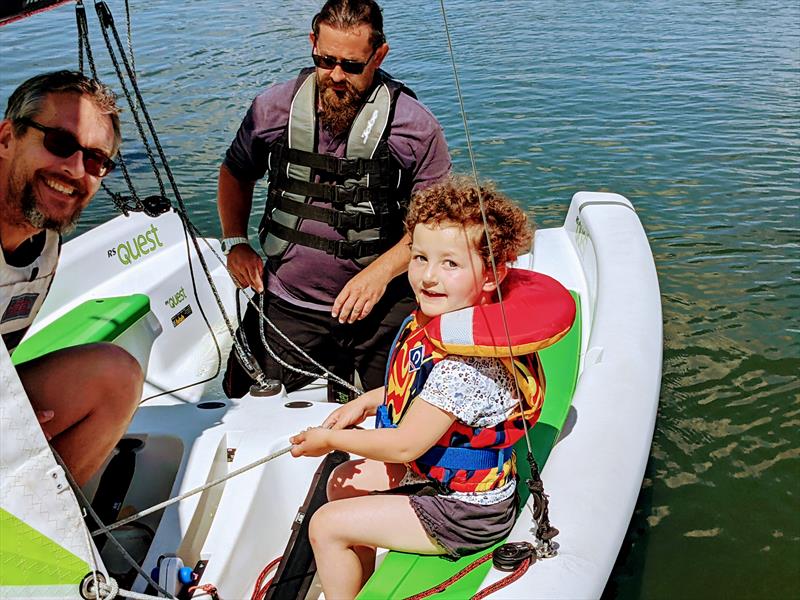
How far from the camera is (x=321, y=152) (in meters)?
2.42

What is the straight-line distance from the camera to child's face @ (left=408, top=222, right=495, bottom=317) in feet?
5.34

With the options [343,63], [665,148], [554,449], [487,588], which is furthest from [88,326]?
[665,148]

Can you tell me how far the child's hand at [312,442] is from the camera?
5.56ft

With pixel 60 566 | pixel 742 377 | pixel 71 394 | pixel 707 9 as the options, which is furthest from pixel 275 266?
pixel 707 9

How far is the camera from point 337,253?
8.07 feet

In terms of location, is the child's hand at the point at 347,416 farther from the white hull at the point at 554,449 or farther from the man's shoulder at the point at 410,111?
the man's shoulder at the point at 410,111

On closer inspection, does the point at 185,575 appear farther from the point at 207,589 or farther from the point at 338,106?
the point at 338,106

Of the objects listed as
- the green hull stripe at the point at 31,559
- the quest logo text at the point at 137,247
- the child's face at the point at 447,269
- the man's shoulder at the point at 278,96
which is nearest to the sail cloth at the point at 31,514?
the green hull stripe at the point at 31,559

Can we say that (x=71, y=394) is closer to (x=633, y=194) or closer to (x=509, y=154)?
(x=633, y=194)

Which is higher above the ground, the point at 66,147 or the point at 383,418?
the point at 66,147

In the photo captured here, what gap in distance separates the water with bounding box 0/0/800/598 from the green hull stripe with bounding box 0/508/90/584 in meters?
1.83

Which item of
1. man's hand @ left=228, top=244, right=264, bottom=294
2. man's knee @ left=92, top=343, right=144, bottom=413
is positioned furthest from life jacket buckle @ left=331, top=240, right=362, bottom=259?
man's knee @ left=92, top=343, right=144, bottom=413

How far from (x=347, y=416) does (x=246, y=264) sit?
2.74ft

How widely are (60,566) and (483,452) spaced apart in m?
0.81
